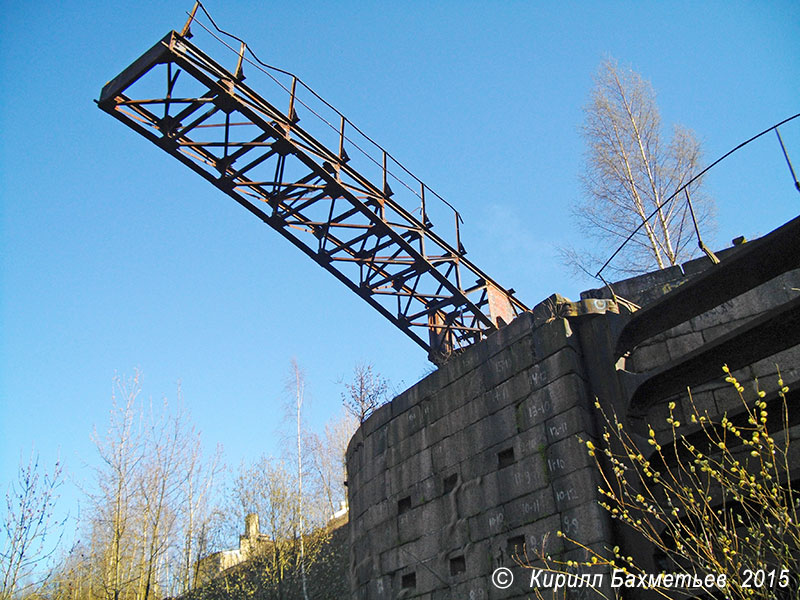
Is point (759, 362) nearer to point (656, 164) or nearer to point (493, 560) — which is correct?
point (493, 560)

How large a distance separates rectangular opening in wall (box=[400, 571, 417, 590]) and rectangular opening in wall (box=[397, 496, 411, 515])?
670 mm

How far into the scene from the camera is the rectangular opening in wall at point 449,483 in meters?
7.36

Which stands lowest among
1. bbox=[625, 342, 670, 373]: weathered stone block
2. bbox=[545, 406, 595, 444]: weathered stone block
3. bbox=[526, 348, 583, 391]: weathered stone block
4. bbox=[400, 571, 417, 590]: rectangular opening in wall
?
bbox=[400, 571, 417, 590]: rectangular opening in wall

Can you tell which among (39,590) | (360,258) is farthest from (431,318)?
(39,590)

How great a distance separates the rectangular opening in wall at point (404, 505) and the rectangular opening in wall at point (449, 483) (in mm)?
653

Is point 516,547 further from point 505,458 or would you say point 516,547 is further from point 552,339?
point 552,339

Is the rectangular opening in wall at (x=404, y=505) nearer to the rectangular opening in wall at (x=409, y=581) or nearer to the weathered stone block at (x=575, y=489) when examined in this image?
the rectangular opening in wall at (x=409, y=581)

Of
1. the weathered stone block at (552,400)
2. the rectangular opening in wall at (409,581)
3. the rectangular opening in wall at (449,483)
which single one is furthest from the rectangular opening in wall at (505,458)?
the rectangular opening in wall at (409,581)

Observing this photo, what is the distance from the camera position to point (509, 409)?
23.0ft

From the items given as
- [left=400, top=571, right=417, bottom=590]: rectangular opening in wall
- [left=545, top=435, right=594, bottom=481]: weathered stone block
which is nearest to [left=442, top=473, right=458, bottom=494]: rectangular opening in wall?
[left=400, top=571, right=417, bottom=590]: rectangular opening in wall

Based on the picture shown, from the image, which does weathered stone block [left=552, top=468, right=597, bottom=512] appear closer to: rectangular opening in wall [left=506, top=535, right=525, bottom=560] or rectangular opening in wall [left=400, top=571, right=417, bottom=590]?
rectangular opening in wall [left=506, top=535, right=525, bottom=560]

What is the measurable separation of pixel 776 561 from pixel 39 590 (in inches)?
488

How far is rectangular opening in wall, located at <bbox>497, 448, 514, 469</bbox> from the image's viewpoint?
684 cm

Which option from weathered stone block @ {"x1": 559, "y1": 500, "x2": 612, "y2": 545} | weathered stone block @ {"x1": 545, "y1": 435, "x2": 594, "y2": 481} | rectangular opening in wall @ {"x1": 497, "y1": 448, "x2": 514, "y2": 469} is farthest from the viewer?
rectangular opening in wall @ {"x1": 497, "y1": 448, "x2": 514, "y2": 469}
